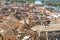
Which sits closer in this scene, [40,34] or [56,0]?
[40,34]

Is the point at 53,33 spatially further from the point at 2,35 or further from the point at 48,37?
the point at 2,35

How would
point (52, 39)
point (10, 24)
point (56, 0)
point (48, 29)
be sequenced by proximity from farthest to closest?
1. point (56, 0)
2. point (10, 24)
3. point (48, 29)
4. point (52, 39)

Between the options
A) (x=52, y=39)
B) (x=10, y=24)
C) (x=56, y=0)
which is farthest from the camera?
(x=56, y=0)

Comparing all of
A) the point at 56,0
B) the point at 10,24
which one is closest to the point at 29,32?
the point at 10,24

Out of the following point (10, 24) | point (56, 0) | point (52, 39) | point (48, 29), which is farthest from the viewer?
point (56, 0)

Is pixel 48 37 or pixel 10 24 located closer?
pixel 48 37

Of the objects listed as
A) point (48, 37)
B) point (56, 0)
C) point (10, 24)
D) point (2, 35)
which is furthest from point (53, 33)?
point (56, 0)

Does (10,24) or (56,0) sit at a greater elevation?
(10,24)

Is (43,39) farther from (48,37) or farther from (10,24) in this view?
(10,24)

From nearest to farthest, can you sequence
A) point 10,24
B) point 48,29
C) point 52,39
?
point 52,39 → point 48,29 → point 10,24

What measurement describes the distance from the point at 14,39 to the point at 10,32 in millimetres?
635

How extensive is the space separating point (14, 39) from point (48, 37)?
2.38 m

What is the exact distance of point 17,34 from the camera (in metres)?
23.1

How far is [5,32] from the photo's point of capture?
23.2 metres
